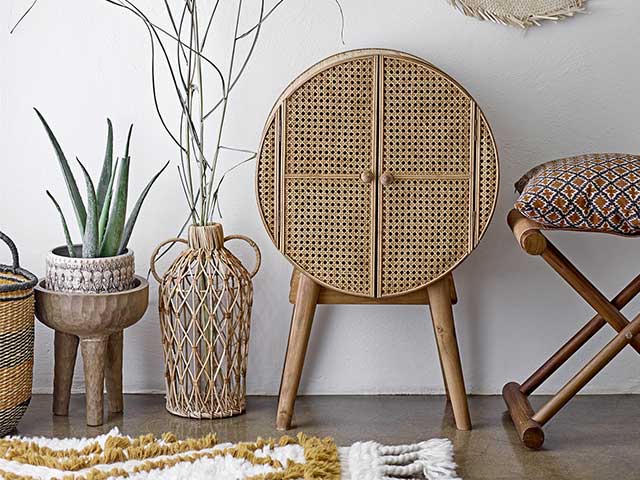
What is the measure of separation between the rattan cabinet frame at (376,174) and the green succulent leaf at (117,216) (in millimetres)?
376

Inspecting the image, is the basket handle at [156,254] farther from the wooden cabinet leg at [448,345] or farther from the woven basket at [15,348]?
the wooden cabinet leg at [448,345]

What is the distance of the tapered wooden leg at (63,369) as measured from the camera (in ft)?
8.89

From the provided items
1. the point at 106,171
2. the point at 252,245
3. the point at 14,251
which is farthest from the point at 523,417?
the point at 14,251

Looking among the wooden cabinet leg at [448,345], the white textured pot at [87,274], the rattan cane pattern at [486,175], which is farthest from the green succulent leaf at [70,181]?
the rattan cane pattern at [486,175]

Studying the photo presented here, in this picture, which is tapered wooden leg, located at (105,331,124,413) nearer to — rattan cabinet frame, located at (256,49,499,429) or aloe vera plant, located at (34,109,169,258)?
aloe vera plant, located at (34,109,169,258)

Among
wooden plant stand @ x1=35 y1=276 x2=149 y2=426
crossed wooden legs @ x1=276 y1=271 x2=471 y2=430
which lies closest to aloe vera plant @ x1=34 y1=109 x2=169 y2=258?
wooden plant stand @ x1=35 y1=276 x2=149 y2=426

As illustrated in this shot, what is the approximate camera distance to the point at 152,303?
2947mm

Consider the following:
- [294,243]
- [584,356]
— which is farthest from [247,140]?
[584,356]

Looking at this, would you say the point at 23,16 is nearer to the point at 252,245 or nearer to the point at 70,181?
the point at 70,181

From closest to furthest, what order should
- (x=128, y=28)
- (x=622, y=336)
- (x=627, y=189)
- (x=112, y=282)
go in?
1. (x=627, y=189)
2. (x=622, y=336)
3. (x=112, y=282)
4. (x=128, y=28)

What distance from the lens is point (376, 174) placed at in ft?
8.38

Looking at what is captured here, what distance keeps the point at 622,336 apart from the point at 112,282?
4.29 ft

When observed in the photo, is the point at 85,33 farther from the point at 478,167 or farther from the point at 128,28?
the point at 478,167

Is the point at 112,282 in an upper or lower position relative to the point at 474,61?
lower
